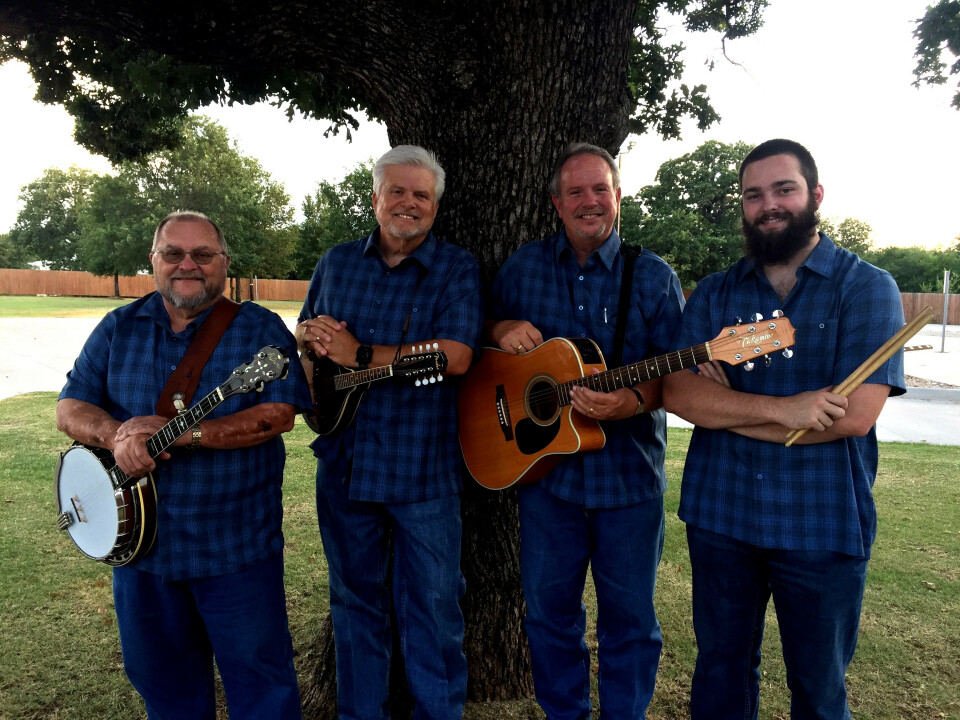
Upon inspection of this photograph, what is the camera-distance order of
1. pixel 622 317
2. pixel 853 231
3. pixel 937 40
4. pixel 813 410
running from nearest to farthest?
pixel 813 410 → pixel 622 317 → pixel 937 40 → pixel 853 231

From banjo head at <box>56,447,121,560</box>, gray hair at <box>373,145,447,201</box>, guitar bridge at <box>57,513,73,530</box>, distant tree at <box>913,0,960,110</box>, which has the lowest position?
guitar bridge at <box>57,513,73,530</box>

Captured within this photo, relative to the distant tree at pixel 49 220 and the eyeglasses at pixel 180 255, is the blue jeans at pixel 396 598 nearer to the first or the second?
the eyeglasses at pixel 180 255

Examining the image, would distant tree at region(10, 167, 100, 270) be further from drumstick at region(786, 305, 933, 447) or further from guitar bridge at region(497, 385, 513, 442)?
drumstick at region(786, 305, 933, 447)

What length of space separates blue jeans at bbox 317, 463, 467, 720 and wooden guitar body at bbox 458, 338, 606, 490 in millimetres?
271

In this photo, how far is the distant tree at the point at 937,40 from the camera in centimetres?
533

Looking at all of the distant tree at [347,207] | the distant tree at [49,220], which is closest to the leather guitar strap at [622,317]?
the distant tree at [347,207]

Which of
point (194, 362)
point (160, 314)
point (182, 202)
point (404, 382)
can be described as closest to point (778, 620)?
point (404, 382)

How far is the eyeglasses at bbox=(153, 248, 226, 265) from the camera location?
263 cm

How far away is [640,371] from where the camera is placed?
258 centimetres

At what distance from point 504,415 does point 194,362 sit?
50.2 inches

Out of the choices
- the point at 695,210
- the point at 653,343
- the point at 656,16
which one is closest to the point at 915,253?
the point at 695,210

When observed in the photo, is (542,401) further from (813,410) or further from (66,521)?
(66,521)

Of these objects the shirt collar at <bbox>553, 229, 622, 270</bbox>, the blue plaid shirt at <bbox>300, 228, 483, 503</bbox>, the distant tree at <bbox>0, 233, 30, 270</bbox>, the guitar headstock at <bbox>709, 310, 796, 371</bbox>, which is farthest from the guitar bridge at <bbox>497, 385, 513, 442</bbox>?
the distant tree at <bbox>0, 233, 30, 270</bbox>

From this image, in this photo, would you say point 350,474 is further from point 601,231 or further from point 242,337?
point 601,231
